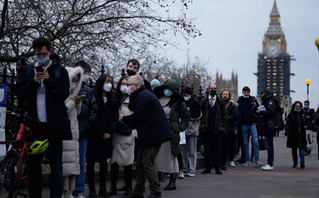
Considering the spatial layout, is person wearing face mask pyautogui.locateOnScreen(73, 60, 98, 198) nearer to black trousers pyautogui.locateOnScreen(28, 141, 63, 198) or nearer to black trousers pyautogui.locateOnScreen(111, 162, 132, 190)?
black trousers pyautogui.locateOnScreen(111, 162, 132, 190)

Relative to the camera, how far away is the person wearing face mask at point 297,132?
13180mm

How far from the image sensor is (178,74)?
68.0 m

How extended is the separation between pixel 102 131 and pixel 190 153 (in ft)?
12.8

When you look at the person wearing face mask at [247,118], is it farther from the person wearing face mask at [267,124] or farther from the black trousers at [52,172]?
the black trousers at [52,172]

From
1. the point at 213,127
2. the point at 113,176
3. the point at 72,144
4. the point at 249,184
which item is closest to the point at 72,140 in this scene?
the point at 72,144

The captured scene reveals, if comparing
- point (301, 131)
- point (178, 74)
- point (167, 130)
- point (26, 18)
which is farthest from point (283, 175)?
point (178, 74)

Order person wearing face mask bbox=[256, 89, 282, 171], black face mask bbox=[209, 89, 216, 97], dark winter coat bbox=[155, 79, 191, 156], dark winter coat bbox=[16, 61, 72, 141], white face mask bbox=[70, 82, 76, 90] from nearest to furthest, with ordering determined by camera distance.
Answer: dark winter coat bbox=[16, 61, 72, 141] < white face mask bbox=[70, 82, 76, 90] < dark winter coat bbox=[155, 79, 191, 156] < black face mask bbox=[209, 89, 216, 97] < person wearing face mask bbox=[256, 89, 282, 171]

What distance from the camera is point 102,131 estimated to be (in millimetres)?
7195

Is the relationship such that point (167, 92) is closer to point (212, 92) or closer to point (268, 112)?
point (212, 92)

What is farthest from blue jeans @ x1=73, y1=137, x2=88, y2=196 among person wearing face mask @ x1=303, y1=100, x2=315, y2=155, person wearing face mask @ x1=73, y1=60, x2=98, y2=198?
person wearing face mask @ x1=303, y1=100, x2=315, y2=155

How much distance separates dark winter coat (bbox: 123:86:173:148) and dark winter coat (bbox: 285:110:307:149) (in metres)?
7.27

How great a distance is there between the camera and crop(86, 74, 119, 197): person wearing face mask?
7234 mm

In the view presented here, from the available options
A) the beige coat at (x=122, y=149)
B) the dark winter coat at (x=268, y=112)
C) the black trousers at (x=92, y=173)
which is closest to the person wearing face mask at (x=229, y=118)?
the dark winter coat at (x=268, y=112)

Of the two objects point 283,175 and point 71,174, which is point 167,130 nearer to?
point 71,174
